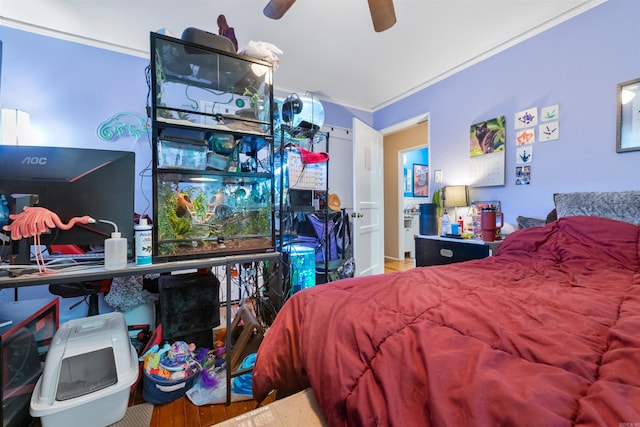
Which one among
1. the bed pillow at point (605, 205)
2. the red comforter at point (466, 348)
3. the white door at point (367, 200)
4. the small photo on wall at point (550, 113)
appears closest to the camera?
the red comforter at point (466, 348)

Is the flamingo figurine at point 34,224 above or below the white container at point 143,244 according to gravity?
above

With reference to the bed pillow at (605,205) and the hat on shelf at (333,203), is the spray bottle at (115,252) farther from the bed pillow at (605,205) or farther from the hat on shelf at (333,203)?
the bed pillow at (605,205)

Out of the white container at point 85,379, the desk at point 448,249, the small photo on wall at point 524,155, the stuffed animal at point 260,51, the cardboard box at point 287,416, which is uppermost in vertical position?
the stuffed animal at point 260,51

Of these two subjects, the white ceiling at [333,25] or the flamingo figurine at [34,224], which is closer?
the flamingo figurine at [34,224]

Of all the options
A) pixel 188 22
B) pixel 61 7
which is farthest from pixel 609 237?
pixel 61 7

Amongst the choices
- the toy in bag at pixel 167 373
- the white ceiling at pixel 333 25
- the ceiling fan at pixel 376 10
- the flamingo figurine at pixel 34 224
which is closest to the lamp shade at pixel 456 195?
the white ceiling at pixel 333 25

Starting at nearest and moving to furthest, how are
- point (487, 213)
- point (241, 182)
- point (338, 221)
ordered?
point (241, 182) < point (487, 213) < point (338, 221)

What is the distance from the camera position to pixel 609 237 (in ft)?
4.41

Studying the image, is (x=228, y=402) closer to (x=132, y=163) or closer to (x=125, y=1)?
(x=132, y=163)

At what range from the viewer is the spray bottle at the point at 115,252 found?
3.74ft

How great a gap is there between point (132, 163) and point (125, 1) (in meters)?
1.65

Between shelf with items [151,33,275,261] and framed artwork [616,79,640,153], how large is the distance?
95.3 inches

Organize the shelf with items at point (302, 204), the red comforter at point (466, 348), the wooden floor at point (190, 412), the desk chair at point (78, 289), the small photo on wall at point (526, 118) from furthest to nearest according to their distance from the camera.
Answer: the small photo on wall at point (526, 118) < the shelf with items at point (302, 204) < the desk chair at point (78, 289) < the wooden floor at point (190, 412) < the red comforter at point (466, 348)

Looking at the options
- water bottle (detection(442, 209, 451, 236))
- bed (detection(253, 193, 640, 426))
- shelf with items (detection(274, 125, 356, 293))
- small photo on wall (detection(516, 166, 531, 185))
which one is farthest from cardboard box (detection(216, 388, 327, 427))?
small photo on wall (detection(516, 166, 531, 185))
